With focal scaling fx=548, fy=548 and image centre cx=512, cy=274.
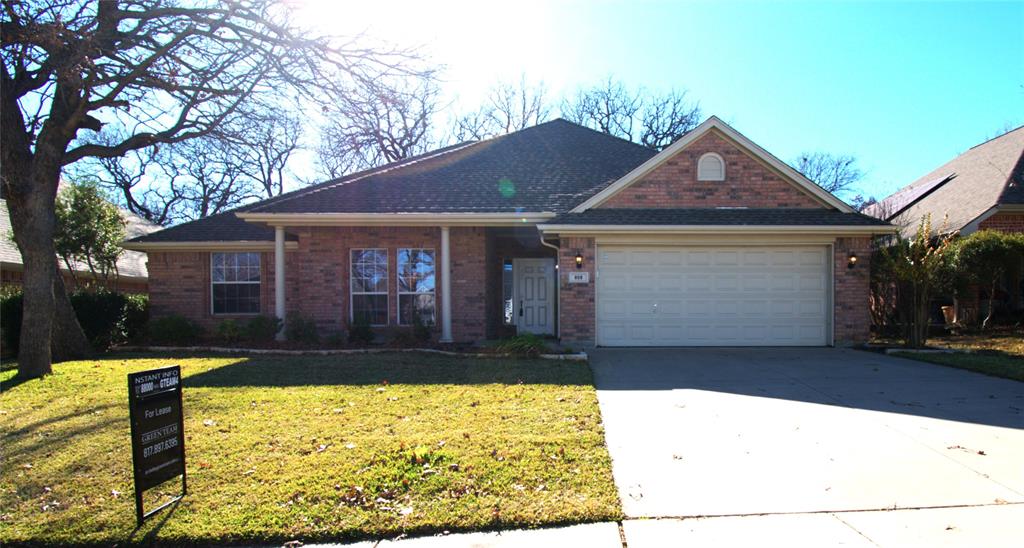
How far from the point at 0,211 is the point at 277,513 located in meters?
23.1

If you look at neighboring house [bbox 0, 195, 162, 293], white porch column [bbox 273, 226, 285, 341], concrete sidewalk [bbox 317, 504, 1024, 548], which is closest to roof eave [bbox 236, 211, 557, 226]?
white porch column [bbox 273, 226, 285, 341]

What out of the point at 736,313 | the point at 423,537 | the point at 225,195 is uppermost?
the point at 225,195

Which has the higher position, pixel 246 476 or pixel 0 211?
pixel 0 211

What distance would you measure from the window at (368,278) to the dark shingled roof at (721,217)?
4.28 m

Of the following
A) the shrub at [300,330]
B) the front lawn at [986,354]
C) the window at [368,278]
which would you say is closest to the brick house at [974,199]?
the front lawn at [986,354]

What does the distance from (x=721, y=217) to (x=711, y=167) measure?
120 centimetres

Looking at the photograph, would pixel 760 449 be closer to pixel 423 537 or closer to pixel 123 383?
pixel 423 537

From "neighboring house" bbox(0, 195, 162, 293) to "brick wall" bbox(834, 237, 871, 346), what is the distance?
19.0 m

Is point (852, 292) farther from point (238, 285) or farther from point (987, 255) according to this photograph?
point (238, 285)

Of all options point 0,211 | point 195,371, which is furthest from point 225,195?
point 195,371

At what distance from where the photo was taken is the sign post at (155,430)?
394 cm

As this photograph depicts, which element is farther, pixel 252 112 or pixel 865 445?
pixel 252 112

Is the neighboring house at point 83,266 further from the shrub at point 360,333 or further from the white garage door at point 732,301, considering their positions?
the white garage door at point 732,301

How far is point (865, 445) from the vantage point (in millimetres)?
5145
